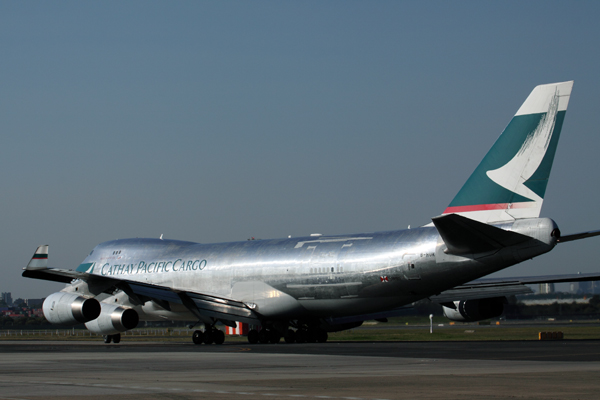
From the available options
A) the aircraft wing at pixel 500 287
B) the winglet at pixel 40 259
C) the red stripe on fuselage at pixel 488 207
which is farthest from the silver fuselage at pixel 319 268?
the winglet at pixel 40 259

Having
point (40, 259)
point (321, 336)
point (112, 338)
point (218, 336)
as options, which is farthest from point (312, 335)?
point (40, 259)

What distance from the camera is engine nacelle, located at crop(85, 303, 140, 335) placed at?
31.9 m

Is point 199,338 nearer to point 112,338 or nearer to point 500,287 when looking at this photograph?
point 112,338

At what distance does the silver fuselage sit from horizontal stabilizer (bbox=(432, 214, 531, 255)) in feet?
0.96

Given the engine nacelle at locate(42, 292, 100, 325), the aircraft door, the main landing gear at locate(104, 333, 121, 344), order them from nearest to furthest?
1. the aircraft door
2. the engine nacelle at locate(42, 292, 100, 325)
3. the main landing gear at locate(104, 333, 121, 344)

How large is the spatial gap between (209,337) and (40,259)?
7482mm

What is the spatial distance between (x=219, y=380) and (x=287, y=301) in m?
17.8

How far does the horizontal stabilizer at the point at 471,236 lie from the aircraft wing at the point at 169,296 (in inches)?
414

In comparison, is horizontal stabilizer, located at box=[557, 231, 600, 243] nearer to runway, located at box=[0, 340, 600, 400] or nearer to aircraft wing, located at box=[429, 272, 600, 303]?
runway, located at box=[0, 340, 600, 400]

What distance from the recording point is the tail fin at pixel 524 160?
78.4 feet

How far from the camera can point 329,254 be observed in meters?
29.3

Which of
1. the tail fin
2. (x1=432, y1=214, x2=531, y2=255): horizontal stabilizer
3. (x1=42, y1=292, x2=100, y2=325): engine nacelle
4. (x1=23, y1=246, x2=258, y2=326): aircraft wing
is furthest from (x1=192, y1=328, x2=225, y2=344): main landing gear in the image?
the tail fin

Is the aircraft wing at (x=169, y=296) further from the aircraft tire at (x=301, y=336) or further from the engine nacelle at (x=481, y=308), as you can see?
the engine nacelle at (x=481, y=308)

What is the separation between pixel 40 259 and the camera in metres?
29.1
